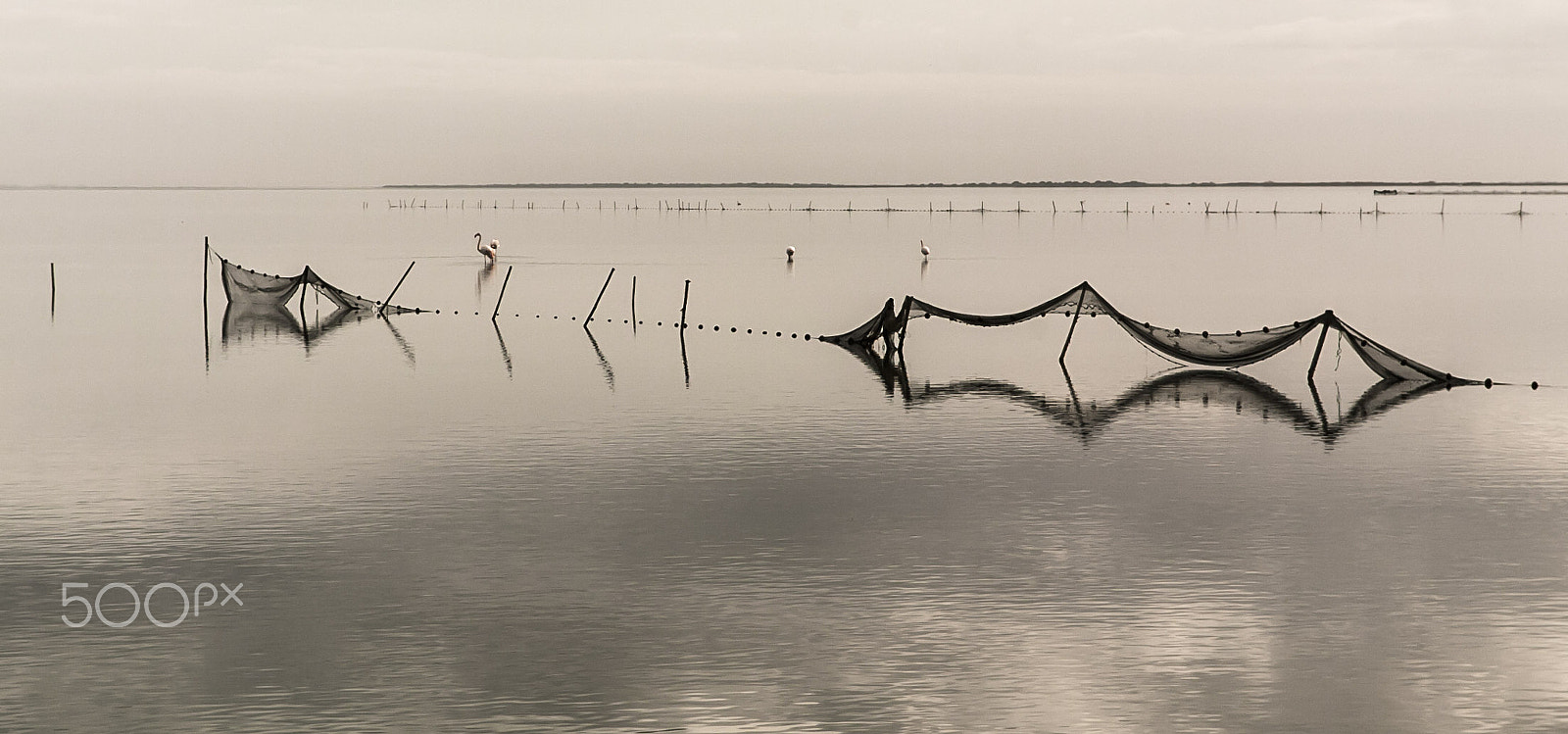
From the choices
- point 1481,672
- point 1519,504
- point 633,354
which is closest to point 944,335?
point 633,354

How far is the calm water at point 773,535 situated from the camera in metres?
13.9

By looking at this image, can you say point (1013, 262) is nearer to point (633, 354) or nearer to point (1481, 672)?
point (633, 354)

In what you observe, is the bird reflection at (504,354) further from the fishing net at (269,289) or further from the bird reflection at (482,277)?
the bird reflection at (482,277)

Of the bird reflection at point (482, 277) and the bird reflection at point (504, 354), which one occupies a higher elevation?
the bird reflection at point (482, 277)

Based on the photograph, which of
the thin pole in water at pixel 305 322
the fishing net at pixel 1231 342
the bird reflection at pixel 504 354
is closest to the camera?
the fishing net at pixel 1231 342

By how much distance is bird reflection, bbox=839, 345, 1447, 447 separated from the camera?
99.0 feet

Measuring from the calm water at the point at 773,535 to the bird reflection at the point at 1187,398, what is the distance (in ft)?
0.62

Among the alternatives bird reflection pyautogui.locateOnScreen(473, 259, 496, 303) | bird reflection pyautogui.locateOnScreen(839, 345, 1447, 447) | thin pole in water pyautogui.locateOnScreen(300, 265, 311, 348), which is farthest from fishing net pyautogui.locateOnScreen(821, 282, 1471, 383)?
bird reflection pyautogui.locateOnScreen(473, 259, 496, 303)

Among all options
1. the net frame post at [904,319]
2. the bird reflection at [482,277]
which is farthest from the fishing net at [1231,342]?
the bird reflection at [482,277]

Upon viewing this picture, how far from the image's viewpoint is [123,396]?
34312 mm

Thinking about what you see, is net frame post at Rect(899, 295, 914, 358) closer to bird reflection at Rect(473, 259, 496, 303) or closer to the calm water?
the calm water

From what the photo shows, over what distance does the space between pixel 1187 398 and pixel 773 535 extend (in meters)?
16.0

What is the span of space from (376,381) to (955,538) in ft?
67.6

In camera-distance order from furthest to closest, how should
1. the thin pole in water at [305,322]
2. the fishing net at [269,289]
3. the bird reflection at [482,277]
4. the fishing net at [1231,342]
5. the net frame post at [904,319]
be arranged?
the bird reflection at [482,277] < the fishing net at [269,289] < the thin pole in water at [305,322] < the net frame post at [904,319] < the fishing net at [1231,342]
